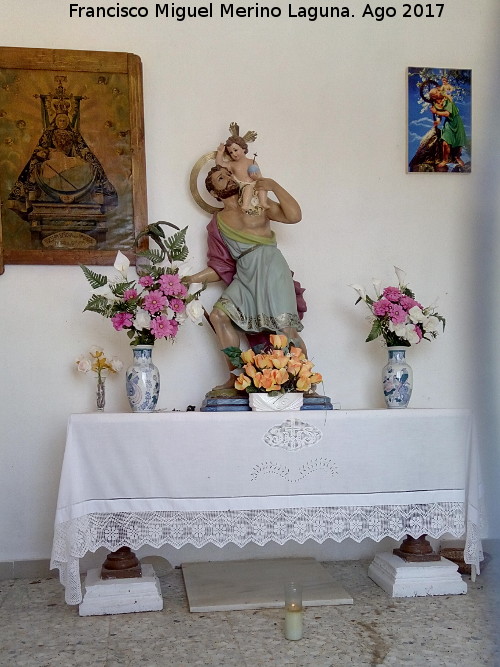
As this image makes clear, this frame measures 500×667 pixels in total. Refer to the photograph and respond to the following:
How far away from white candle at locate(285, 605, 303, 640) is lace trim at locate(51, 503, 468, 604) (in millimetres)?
375

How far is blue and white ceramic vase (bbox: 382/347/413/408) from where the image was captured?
3.33 metres

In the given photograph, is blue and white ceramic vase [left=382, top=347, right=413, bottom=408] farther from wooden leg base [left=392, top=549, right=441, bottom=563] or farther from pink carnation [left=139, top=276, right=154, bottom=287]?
pink carnation [left=139, top=276, right=154, bottom=287]

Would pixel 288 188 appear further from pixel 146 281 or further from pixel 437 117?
pixel 146 281

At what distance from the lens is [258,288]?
336 centimetres

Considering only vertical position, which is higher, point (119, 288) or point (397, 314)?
point (119, 288)

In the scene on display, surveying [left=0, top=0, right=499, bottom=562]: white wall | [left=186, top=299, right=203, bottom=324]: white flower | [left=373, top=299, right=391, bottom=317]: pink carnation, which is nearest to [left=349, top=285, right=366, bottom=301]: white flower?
[left=373, top=299, right=391, bottom=317]: pink carnation

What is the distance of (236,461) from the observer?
2900mm

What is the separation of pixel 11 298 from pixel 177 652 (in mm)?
1838

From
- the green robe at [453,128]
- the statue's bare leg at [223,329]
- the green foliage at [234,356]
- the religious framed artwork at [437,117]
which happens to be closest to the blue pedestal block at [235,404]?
the green foliage at [234,356]

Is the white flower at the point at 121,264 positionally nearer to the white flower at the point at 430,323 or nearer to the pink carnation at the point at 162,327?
the pink carnation at the point at 162,327

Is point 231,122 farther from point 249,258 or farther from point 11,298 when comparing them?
point 11,298

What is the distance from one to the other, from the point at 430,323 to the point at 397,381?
297 millimetres

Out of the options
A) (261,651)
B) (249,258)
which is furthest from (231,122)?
(261,651)

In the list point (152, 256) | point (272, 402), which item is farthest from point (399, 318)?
point (152, 256)
